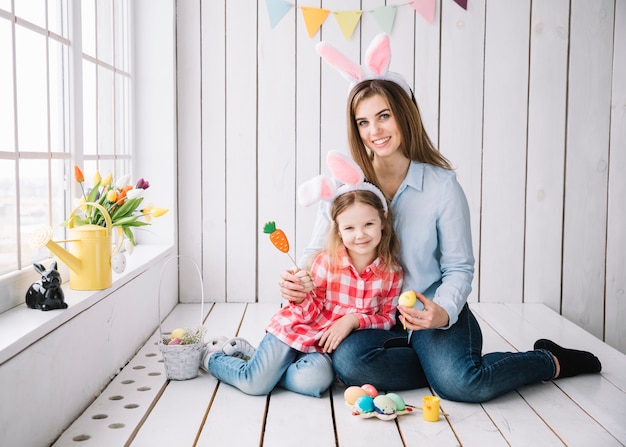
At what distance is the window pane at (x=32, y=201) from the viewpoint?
1957 mm

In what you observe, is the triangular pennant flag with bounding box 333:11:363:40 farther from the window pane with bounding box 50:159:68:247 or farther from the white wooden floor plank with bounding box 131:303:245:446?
the white wooden floor plank with bounding box 131:303:245:446

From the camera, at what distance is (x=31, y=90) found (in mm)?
2008

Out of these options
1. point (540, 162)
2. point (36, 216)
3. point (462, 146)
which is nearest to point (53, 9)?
point (36, 216)

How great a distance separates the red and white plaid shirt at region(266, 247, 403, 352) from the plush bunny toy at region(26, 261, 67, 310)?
0.62 meters

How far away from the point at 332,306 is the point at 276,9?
62.2 inches

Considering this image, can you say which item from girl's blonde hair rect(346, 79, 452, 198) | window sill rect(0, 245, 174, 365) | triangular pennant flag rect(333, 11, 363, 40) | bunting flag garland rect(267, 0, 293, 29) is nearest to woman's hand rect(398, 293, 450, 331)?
girl's blonde hair rect(346, 79, 452, 198)

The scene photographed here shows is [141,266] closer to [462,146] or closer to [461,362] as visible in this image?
[461,362]

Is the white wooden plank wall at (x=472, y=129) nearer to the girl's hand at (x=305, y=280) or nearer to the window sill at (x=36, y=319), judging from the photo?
the window sill at (x=36, y=319)

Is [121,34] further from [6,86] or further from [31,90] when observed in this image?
[6,86]

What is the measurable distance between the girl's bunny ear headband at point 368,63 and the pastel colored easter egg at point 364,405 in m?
0.91

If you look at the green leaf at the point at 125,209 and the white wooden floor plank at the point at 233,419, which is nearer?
the white wooden floor plank at the point at 233,419

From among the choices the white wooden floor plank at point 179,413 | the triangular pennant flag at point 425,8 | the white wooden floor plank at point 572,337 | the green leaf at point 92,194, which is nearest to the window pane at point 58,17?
the green leaf at point 92,194

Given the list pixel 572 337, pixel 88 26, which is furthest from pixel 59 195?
pixel 572 337

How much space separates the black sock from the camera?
2.22 m
